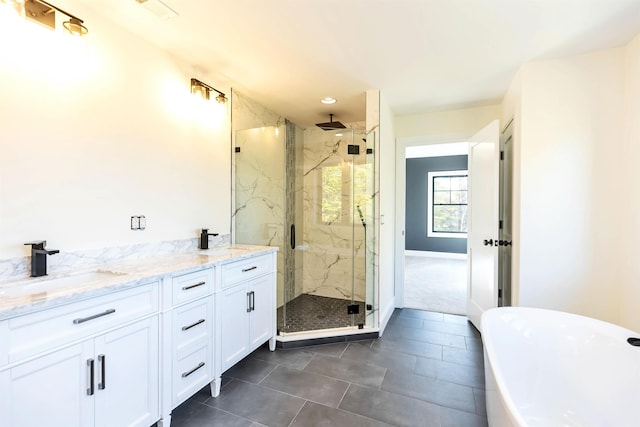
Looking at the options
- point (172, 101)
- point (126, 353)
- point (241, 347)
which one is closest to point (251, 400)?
point (241, 347)

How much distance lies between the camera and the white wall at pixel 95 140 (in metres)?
1.53

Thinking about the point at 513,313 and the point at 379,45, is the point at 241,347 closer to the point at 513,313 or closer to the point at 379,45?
the point at 513,313

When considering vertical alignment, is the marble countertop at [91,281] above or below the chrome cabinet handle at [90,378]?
above

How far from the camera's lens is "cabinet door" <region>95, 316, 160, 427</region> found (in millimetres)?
1396

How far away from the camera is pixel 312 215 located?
3967mm

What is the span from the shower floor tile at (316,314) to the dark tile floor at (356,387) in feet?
0.90

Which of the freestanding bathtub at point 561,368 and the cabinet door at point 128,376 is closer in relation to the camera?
the cabinet door at point 128,376

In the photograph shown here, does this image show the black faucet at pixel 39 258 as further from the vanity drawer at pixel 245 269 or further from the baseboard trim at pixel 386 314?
the baseboard trim at pixel 386 314

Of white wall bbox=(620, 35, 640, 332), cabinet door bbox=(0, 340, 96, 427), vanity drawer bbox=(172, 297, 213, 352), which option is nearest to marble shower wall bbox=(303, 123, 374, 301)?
vanity drawer bbox=(172, 297, 213, 352)

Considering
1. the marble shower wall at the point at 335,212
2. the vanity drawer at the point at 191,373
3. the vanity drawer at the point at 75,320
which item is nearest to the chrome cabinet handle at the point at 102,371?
the vanity drawer at the point at 75,320

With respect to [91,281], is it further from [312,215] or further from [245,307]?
[312,215]

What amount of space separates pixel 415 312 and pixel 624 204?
2343 millimetres

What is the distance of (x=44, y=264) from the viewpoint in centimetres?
155

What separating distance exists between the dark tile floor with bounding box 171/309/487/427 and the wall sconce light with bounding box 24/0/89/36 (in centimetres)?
239
